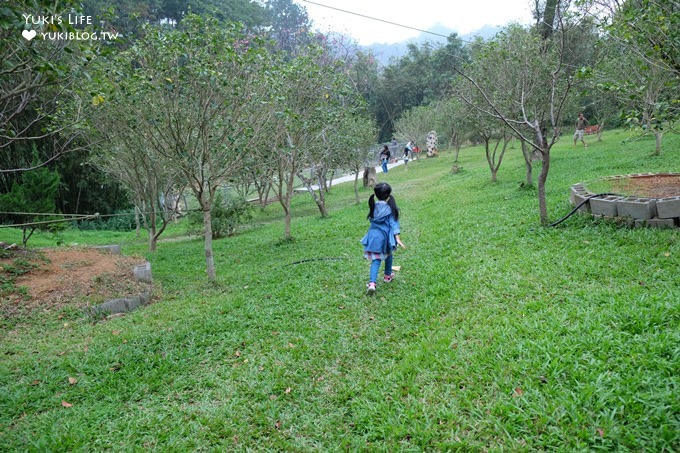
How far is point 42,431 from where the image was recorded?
321 cm

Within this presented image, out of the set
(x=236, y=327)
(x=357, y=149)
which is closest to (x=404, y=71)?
(x=357, y=149)

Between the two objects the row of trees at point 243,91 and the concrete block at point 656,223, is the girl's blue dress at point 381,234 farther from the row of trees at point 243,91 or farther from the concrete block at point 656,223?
the concrete block at point 656,223

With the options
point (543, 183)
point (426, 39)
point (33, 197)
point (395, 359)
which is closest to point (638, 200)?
point (543, 183)

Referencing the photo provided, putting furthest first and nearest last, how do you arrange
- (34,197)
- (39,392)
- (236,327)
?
(34,197) → (236,327) → (39,392)

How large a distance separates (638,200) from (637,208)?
18cm

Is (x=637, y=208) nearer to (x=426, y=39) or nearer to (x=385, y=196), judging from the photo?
(x=385, y=196)

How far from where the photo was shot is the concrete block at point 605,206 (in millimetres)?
6020

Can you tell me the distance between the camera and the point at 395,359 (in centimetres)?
384

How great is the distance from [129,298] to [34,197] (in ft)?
15.7

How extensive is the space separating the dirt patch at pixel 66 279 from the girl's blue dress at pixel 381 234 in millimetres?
3671

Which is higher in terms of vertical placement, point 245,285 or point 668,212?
point 668,212

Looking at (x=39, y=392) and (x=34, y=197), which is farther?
(x=34, y=197)

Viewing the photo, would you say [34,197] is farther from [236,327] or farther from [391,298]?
[391,298]

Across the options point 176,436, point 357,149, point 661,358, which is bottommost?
point 176,436
